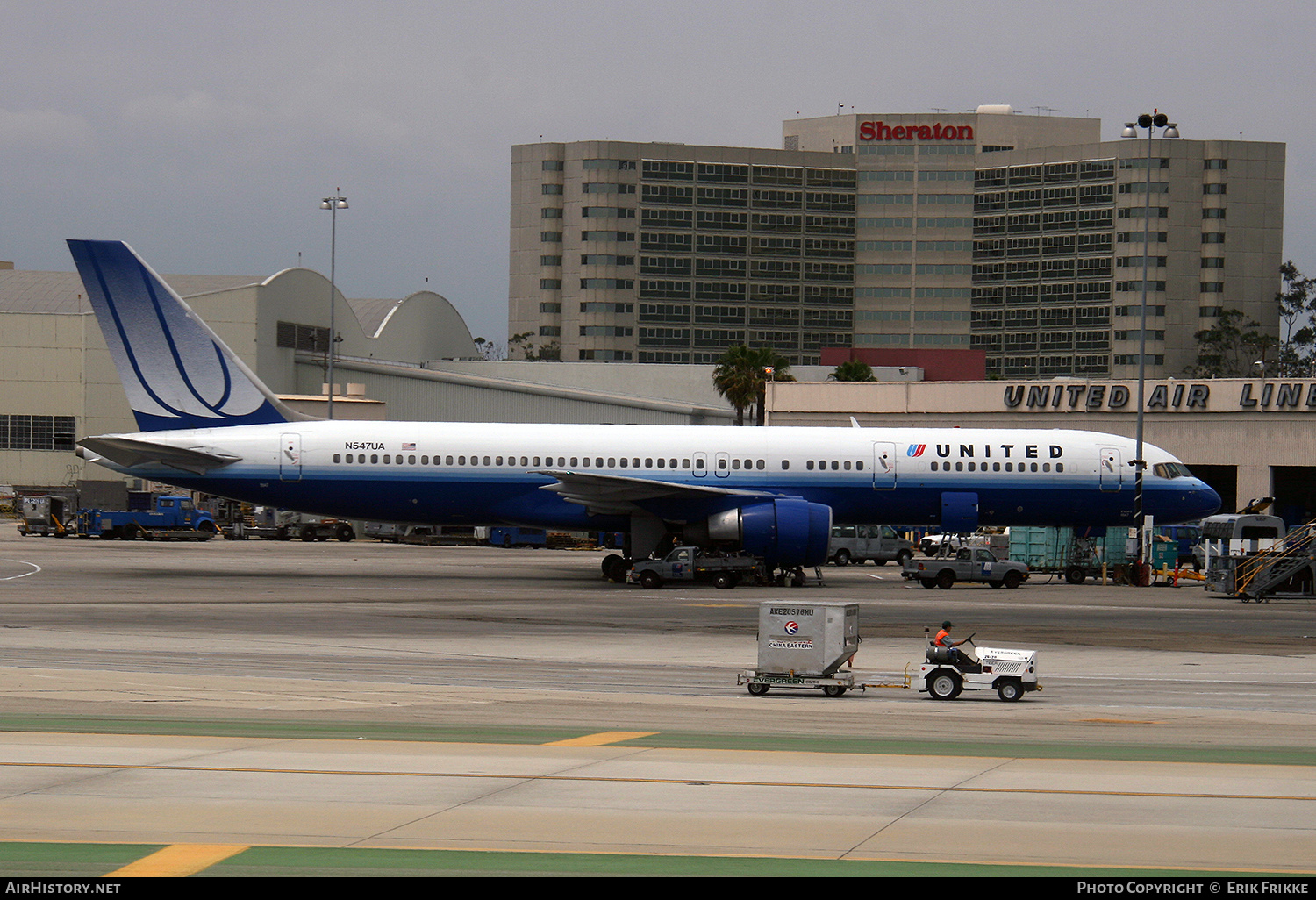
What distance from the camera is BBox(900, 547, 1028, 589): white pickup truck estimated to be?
43688 mm

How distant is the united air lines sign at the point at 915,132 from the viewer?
173875 mm

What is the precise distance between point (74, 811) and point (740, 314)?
164m

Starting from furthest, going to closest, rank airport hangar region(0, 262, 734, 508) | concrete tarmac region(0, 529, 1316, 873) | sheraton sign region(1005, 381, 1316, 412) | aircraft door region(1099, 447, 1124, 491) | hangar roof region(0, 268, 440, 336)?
hangar roof region(0, 268, 440, 336), airport hangar region(0, 262, 734, 508), sheraton sign region(1005, 381, 1316, 412), aircraft door region(1099, 447, 1124, 491), concrete tarmac region(0, 529, 1316, 873)

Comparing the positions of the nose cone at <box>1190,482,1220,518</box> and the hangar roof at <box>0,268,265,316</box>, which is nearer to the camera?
the nose cone at <box>1190,482,1220,518</box>

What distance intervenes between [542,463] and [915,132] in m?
143

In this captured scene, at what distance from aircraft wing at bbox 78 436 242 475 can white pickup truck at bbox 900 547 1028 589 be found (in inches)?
878

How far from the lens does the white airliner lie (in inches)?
1663

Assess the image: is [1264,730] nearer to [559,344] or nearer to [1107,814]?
[1107,814]

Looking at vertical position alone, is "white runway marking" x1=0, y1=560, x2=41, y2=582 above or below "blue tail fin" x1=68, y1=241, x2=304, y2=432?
below

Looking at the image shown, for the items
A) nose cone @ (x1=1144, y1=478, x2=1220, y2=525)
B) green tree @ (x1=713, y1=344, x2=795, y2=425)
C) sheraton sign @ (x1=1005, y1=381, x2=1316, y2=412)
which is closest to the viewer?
nose cone @ (x1=1144, y1=478, x2=1220, y2=525)

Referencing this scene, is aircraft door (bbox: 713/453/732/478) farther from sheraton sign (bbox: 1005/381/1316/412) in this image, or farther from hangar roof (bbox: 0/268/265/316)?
hangar roof (bbox: 0/268/265/316)

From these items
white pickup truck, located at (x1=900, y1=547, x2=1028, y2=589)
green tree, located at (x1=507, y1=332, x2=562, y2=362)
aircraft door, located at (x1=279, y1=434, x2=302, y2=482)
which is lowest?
white pickup truck, located at (x1=900, y1=547, x2=1028, y2=589)

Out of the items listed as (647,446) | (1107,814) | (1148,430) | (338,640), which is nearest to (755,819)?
(1107,814)

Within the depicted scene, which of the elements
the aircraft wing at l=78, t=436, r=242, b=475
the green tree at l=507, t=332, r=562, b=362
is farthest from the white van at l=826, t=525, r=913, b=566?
the green tree at l=507, t=332, r=562, b=362
